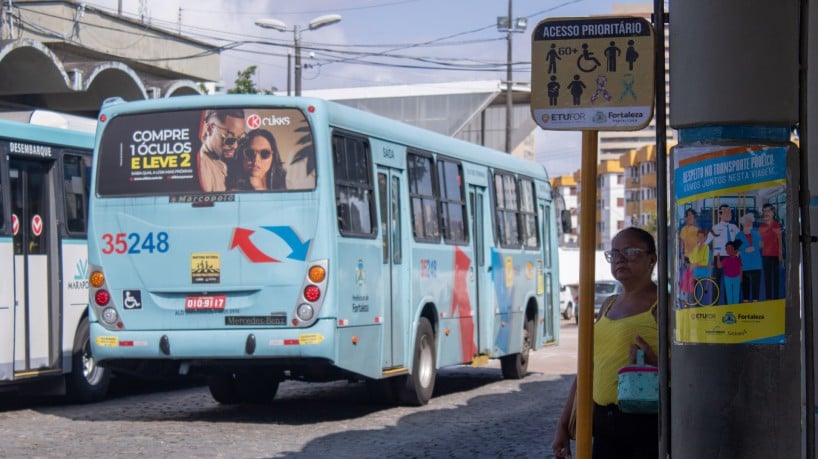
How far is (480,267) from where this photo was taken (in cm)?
1712

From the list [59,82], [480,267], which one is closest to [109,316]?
[480,267]

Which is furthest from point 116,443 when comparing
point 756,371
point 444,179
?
point 756,371

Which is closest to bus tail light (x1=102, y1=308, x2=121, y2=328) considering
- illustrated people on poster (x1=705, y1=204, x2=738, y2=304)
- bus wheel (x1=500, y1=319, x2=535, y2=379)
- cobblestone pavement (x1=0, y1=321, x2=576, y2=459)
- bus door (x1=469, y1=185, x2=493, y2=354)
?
cobblestone pavement (x1=0, y1=321, x2=576, y2=459)

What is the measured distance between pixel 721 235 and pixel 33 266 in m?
10.5

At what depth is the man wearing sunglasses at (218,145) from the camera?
12.8 m

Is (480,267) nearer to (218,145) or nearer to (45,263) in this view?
(218,145)

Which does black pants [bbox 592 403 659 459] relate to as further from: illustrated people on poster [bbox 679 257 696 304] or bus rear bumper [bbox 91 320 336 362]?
bus rear bumper [bbox 91 320 336 362]

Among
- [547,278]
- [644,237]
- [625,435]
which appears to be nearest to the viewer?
[625,435]

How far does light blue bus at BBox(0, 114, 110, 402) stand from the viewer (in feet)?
45.4

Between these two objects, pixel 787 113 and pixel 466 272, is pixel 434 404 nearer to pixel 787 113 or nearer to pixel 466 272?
pixel 466 272

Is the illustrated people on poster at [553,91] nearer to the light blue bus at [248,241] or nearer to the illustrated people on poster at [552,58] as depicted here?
the illustrated people on poster at [552,58]

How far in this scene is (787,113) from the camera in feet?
17.2

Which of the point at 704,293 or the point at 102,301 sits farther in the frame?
the point at 102,301

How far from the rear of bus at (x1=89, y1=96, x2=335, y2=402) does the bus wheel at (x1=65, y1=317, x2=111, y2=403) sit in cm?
211
